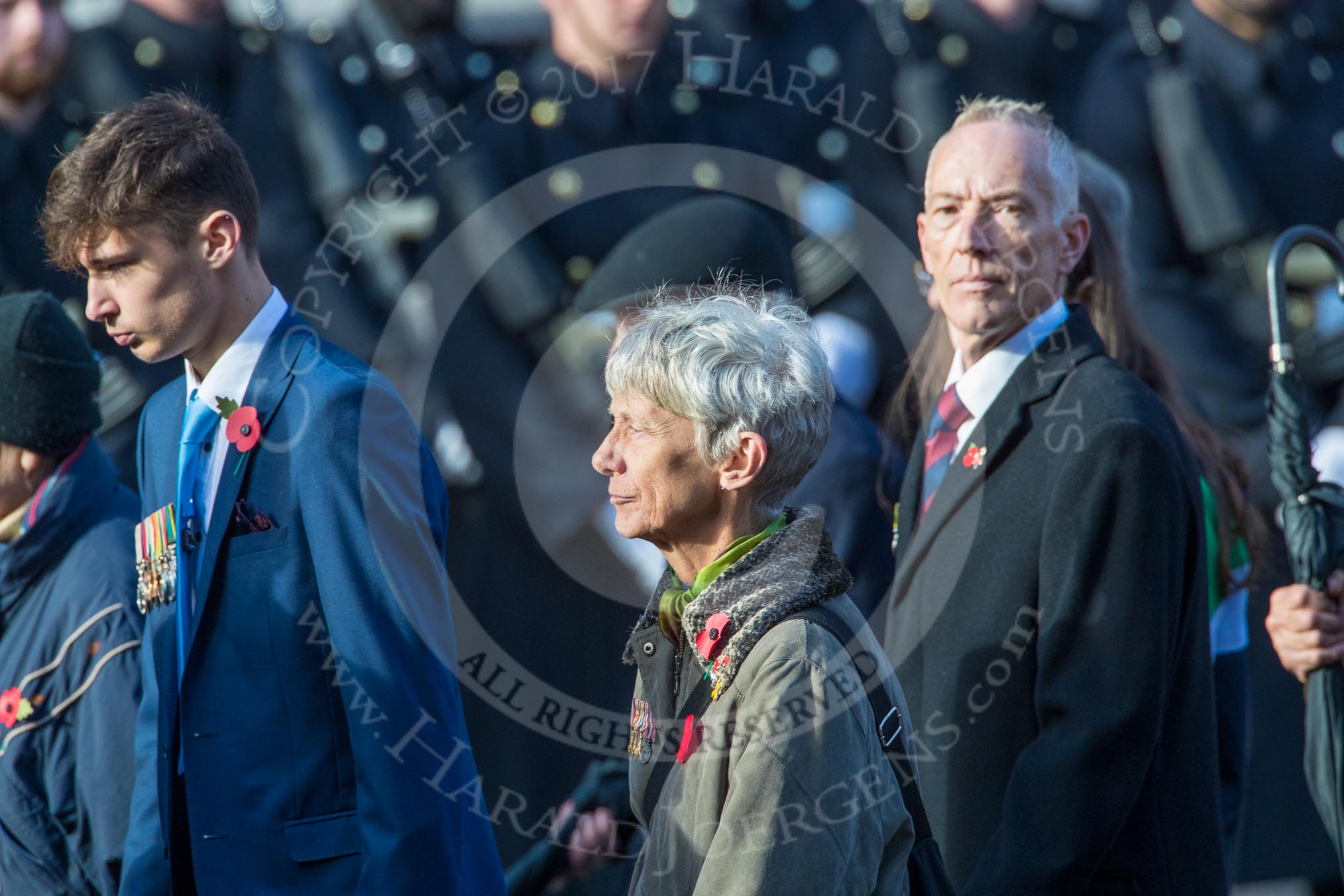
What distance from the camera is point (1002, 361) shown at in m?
2.62

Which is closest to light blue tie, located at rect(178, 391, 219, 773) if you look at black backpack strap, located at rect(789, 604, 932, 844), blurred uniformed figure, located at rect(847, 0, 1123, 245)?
black backpack strap, located at rect(789, 604, 932, 844)

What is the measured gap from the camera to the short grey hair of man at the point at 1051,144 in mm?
2658

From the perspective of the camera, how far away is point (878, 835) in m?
1.71

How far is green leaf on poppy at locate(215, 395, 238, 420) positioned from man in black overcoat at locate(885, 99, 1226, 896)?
3.59 feet

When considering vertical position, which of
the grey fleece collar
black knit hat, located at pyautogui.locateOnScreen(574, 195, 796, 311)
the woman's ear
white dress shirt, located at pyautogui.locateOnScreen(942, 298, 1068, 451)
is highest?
black knit hat, located at pyautogui.locateOnScreen(574, 195, 796, 311)

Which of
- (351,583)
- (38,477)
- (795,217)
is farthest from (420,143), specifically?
(351,583)

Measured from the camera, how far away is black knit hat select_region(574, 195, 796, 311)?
324 cm

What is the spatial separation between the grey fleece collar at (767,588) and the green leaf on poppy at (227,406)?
31.4 inches

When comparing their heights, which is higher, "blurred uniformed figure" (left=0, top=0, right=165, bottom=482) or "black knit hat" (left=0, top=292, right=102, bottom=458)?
"blurred uniformed figure" (left=0, top=0, right=165, bottom=482)

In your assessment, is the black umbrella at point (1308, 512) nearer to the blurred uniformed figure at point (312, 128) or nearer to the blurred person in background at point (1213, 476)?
the blurred person in background at point (1213, 476)

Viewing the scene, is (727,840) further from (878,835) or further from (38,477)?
(38,477)

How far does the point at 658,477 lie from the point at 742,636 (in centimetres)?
26

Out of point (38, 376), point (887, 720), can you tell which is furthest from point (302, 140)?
point (887, 720)

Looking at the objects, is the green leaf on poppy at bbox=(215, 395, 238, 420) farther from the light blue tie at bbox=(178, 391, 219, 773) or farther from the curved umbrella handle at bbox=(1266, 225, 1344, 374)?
the curved umbrella handle at bbox=(1266, 225, 1344, 374)
